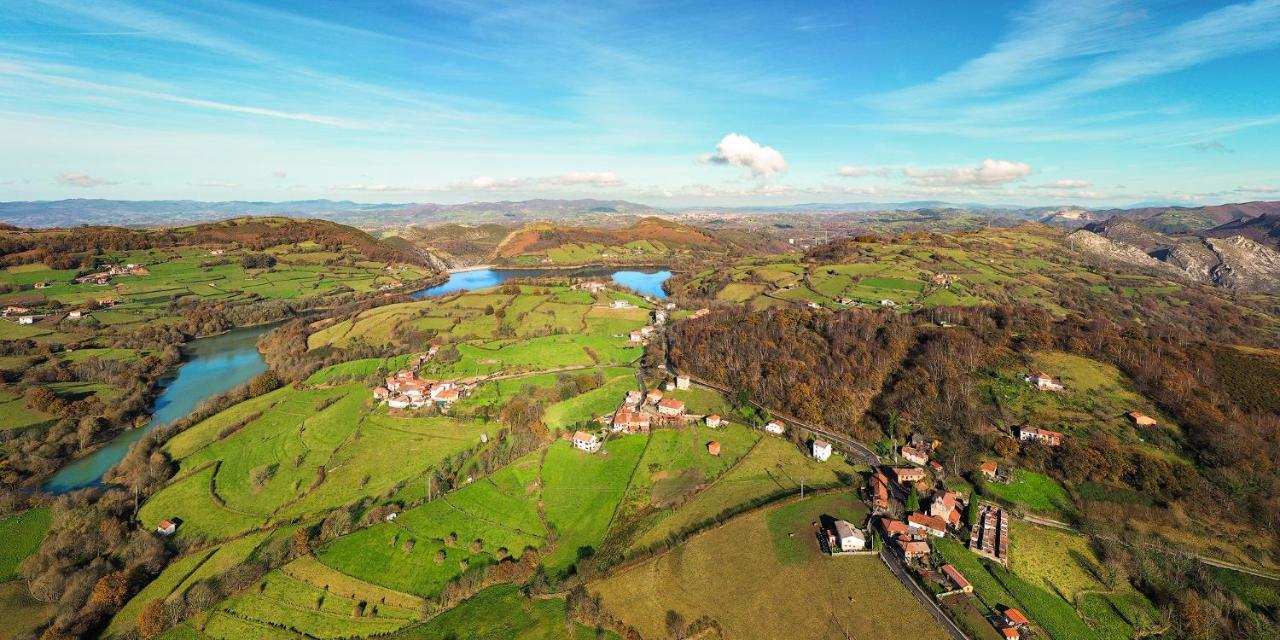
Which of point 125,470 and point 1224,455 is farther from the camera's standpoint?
point 125,470

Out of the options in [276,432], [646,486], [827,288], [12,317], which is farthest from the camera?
[827,288]

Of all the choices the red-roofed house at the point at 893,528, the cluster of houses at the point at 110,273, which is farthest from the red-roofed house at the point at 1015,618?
the cluster of houses at the point at 110,273

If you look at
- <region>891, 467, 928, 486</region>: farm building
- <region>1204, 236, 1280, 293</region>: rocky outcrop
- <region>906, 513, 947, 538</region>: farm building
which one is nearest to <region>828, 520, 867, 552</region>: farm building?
<region>906, 513, 947, 538</region>: farm building

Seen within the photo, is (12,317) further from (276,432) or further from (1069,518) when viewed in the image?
(1069,518)

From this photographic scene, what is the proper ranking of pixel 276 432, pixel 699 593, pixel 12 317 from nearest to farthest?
pixel 699 593, pixel 276 432, pixel 12 317

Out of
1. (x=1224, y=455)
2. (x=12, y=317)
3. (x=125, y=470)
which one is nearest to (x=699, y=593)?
(x=1224, y=455)
